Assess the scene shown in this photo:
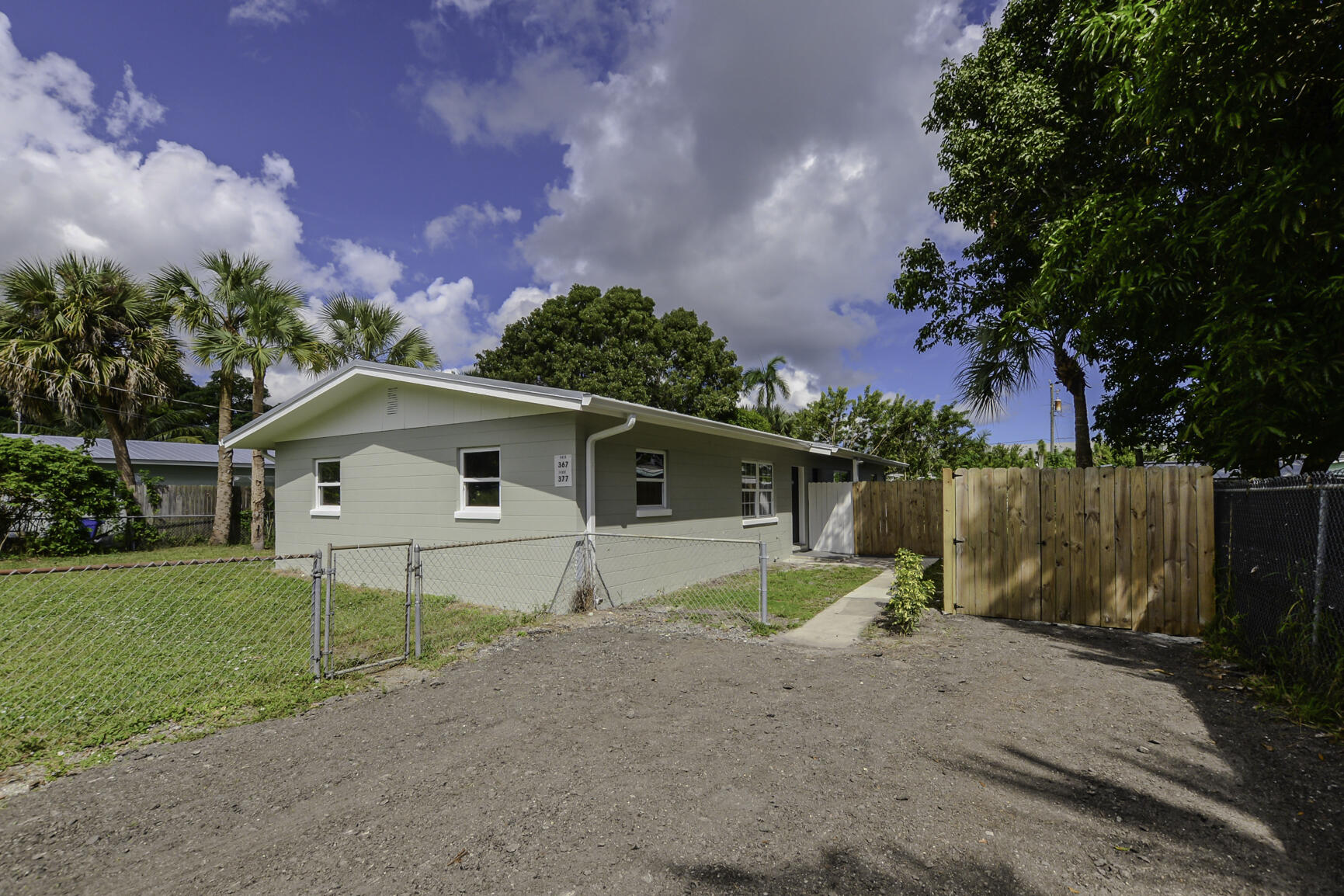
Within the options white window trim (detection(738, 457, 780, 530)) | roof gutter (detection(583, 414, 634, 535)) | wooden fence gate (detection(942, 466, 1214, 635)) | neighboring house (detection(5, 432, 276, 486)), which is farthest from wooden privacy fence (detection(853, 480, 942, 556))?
neighboring house (detection(5, 432, 276, 486))

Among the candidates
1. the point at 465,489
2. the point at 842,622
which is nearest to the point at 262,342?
the point at 465,489

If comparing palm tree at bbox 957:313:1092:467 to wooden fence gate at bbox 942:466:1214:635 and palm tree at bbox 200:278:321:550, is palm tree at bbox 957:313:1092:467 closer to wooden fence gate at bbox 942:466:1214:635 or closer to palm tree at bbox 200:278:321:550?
wooden fence gate at bbox 942:466:1214:635

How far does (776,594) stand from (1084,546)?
4108mm

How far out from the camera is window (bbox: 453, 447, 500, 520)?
9.32 meters

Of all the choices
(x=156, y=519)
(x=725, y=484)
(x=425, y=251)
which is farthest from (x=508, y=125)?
(x=156, y=519)

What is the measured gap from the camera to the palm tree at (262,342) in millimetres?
15438

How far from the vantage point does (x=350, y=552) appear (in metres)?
11.5

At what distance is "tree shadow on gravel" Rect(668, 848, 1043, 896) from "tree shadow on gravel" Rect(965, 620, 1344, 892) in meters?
0.92

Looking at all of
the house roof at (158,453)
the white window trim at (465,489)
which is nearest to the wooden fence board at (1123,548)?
the white window trim at (465,489)

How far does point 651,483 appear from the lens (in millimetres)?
10078

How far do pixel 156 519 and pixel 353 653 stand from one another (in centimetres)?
1617

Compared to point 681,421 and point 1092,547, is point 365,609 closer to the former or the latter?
point 681,421

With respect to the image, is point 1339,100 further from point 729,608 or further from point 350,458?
point 350,458

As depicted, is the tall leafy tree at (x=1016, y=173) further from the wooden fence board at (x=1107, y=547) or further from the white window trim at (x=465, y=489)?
the white window trim at (x=465, y=489)
